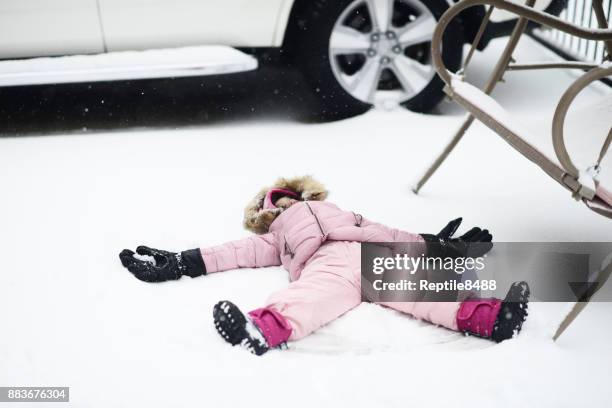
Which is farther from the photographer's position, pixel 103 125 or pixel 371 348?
pixel 103 125

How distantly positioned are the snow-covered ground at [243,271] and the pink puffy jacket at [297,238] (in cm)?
5

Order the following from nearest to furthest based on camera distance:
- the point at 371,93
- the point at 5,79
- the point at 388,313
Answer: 1. the point at 388,313
2. the point at 5,79
3. the point at 371,93

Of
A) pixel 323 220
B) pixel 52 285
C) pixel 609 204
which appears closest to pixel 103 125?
pixel 52 285

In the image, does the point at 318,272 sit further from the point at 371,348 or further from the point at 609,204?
the point at 609,204

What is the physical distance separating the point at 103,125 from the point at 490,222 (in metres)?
2.33

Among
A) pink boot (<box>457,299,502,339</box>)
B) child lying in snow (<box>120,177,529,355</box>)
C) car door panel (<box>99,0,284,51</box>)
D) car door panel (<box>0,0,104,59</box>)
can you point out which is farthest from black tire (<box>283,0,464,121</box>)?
pink boot (<box>457,299,502,339</box>)

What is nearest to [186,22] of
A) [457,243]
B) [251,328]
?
[457,243]

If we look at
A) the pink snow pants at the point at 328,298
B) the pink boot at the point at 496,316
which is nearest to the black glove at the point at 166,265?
the pink snow pants at the point at 328,298

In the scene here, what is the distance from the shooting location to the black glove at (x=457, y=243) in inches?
87.1

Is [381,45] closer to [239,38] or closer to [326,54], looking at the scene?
[326,54]

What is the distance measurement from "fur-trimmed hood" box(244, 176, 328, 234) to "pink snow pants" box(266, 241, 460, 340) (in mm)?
299

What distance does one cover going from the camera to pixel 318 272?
6.62 feet

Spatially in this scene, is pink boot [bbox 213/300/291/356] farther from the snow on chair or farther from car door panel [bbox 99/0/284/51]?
car door panel [bbox 99/0/284/51]

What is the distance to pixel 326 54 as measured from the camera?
3572mm
